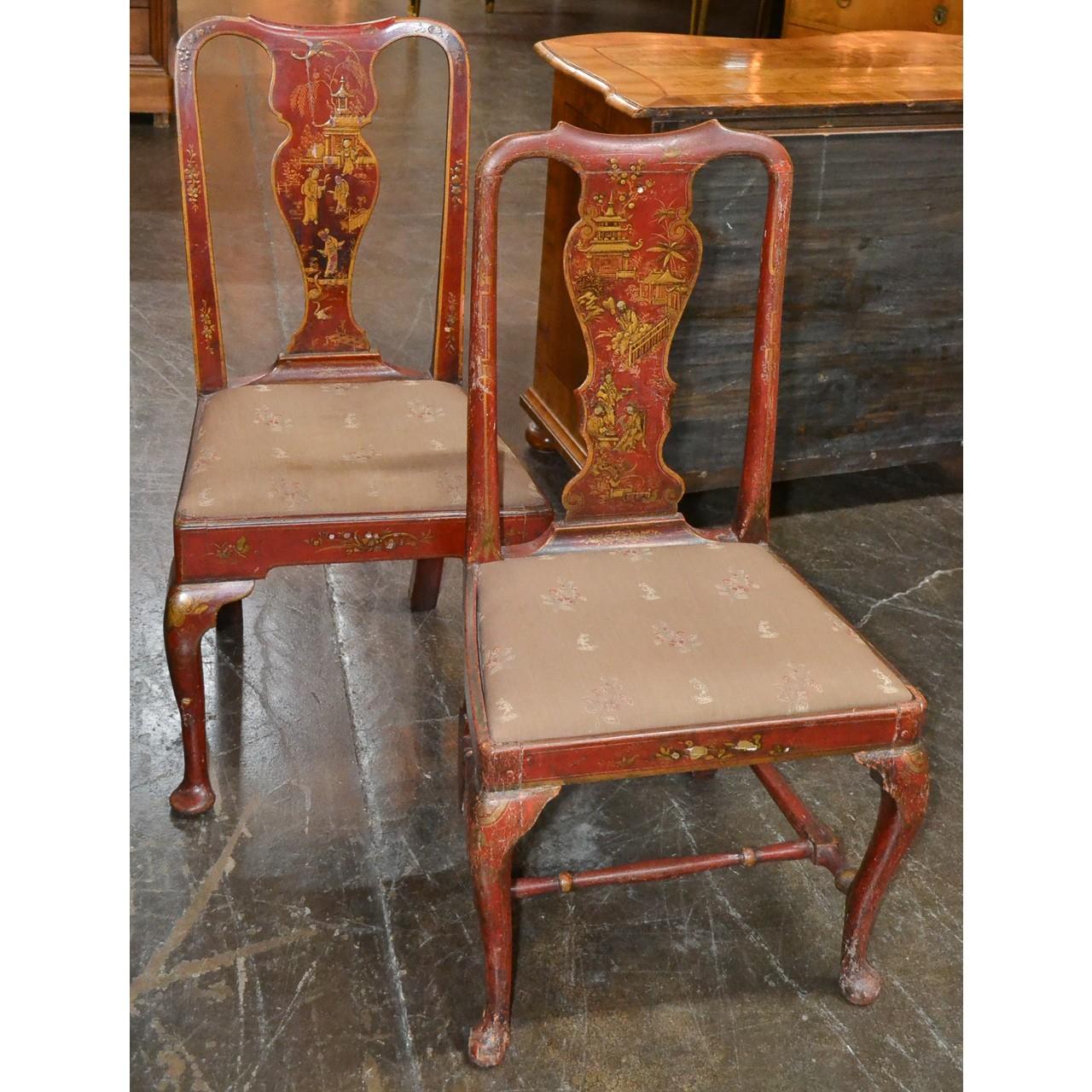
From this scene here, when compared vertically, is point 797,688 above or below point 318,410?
below

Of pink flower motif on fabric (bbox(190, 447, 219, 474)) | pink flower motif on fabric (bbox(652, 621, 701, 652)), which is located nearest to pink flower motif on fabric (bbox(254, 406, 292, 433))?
pink flower motif on fabric (bbox(190, 447, 219, 474))

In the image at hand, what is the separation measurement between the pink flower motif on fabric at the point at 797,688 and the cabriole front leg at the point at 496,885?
0.97ft

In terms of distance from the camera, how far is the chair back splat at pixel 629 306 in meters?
1.67

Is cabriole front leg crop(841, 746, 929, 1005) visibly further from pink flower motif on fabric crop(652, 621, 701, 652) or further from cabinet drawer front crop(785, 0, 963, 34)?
cabinet drawer front crop(785, 0, 963, 34)

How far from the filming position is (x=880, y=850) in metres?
1.74

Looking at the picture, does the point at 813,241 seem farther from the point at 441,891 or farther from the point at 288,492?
the point at 441,891

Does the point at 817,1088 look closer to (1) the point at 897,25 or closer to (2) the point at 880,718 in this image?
(2) the point at 880,718

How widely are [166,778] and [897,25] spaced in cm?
379

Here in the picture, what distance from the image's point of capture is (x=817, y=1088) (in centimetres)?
171

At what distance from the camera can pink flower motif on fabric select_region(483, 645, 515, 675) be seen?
5.26ft

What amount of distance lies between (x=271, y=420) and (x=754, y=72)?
1307 millimetres

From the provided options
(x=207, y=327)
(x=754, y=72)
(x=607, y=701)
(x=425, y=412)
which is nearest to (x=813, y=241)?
(x=754, y=72)

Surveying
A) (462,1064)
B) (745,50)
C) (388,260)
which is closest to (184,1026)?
(462,1064)

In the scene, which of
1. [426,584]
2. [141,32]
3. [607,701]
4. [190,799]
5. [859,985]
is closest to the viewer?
[607,701]
